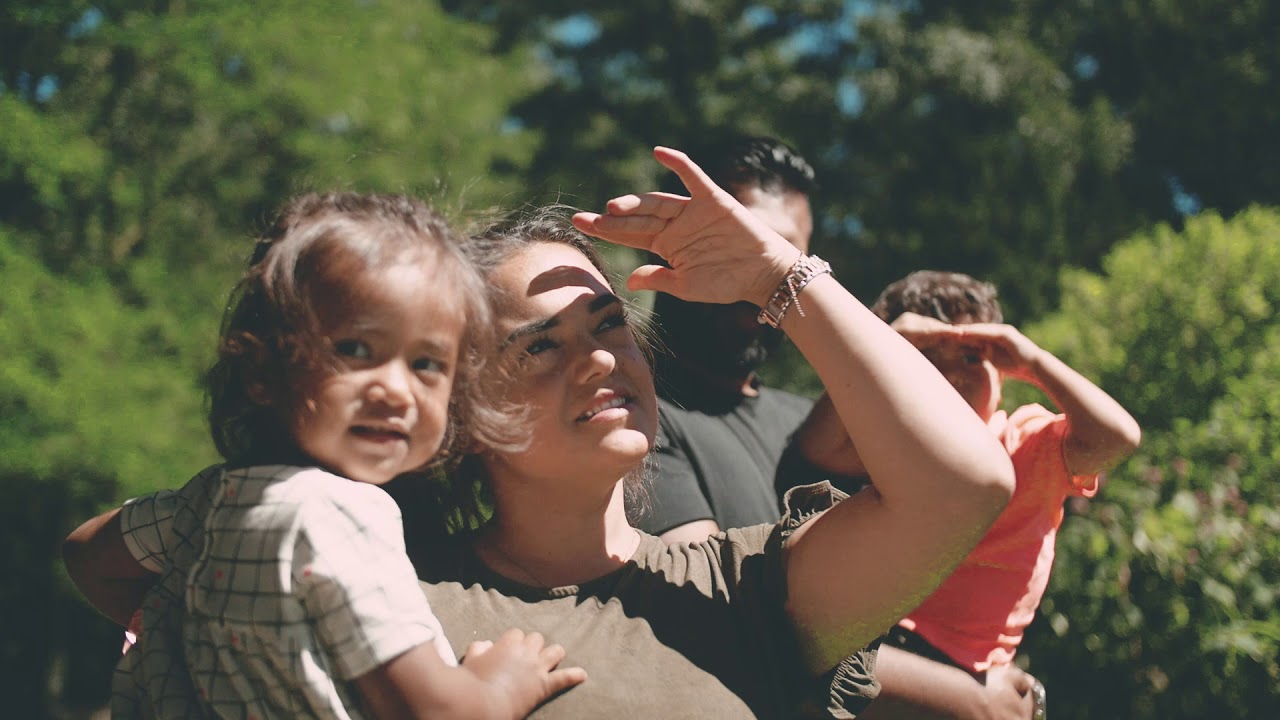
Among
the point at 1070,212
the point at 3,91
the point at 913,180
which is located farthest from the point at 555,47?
the point at 3,91

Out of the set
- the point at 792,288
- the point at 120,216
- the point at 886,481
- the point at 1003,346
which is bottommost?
the point at 120,216

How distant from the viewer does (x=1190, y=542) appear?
323cm

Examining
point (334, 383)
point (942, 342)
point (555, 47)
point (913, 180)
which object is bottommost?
point (913, 180)

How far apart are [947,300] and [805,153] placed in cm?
1550

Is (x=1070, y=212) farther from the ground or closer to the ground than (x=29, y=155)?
closer to the ground

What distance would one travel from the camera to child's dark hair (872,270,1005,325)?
2594mm

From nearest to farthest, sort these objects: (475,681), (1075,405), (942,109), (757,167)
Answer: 1. (475,681)
2. (1075,405)
3. (757,167)
4. (942,109)

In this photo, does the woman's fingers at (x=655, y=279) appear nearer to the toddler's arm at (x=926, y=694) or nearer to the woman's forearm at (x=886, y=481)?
the woman's forearm at (x=886, y=481)

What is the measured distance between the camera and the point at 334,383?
135 centimetres

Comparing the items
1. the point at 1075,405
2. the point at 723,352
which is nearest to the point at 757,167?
the point at 723,352

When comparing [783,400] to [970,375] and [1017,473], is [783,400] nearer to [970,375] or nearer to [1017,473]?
[970,375]

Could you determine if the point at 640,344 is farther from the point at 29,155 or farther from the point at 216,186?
the point at 216,186

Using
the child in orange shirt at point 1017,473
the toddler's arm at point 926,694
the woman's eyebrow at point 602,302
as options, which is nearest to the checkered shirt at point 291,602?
the woman's eyebrow at point 602,302

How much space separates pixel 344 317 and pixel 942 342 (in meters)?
1.48
